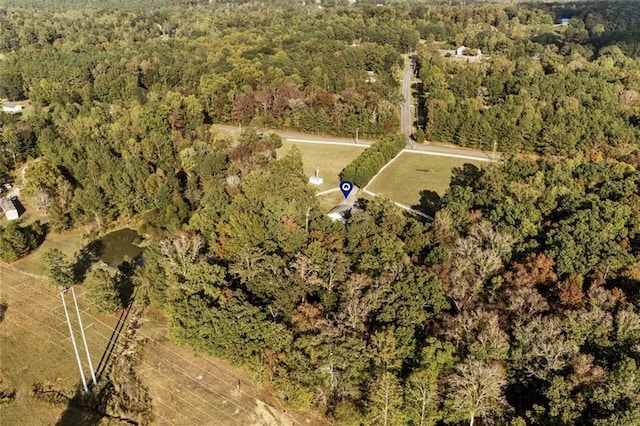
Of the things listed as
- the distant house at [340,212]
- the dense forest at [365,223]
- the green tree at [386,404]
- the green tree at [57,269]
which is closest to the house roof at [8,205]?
the dense forest at [365,223]

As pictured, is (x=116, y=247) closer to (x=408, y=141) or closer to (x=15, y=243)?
(x=15, y=243)

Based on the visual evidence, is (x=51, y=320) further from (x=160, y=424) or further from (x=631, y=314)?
(x=631, y=314)

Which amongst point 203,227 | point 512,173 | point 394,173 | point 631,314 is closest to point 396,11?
point 394,173

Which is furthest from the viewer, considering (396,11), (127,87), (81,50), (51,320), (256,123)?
(396,11)

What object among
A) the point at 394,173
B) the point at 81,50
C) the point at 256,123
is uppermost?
the point at 81,50

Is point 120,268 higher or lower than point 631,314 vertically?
lower

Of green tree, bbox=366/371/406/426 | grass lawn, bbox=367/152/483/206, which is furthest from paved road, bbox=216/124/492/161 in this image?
green tree, bbox=366/371/406/426
